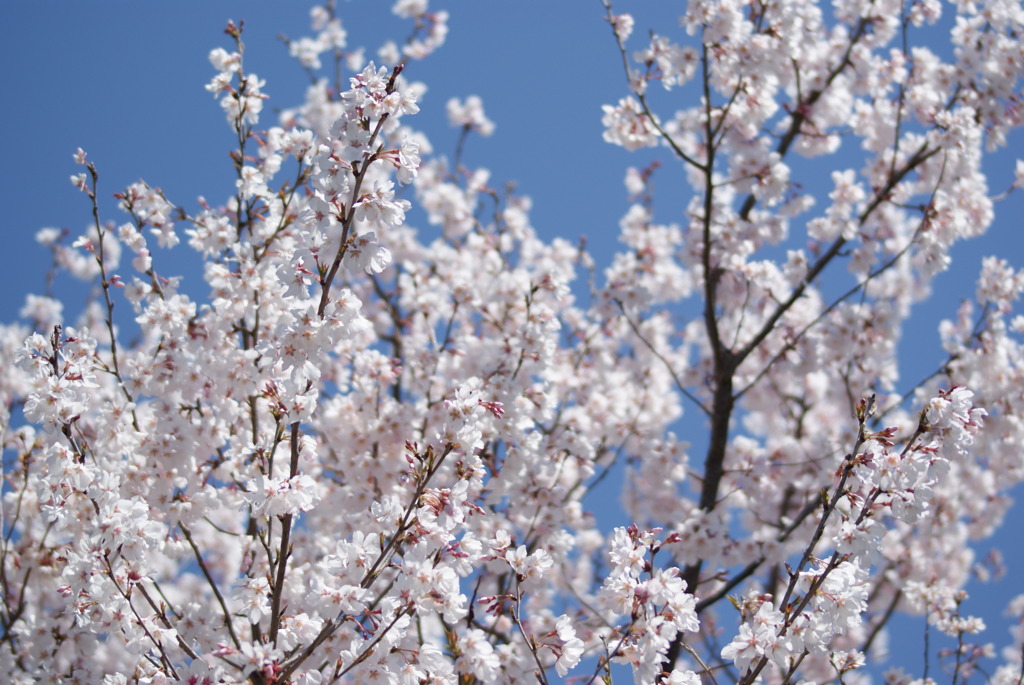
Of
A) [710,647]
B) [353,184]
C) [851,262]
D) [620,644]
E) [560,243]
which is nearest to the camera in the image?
[620,644]

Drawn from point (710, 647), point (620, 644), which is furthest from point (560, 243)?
point (620, 644)

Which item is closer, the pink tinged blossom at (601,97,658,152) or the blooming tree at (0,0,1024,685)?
the blooming tree at (0,0,1024,685)

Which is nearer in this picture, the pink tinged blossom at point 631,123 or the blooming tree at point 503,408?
the blooming tree at point 503,408

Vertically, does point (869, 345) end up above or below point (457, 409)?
above

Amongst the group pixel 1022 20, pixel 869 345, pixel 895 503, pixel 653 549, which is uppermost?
pixel 1022 20

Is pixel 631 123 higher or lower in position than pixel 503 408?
higher

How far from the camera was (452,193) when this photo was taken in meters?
9.84

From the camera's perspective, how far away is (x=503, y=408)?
518 centimetres

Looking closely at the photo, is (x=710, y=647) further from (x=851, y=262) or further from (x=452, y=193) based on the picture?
(x=452, y=193)

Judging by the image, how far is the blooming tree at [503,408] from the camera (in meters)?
3.49

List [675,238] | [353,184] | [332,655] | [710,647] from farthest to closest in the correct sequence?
[675,238] < [710,647] < [332,655] < [353,184]

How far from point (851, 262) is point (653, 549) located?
17.1 ft

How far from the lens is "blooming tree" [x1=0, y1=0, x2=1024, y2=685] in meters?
3.49

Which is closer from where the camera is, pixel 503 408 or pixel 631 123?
pixel 503 408
